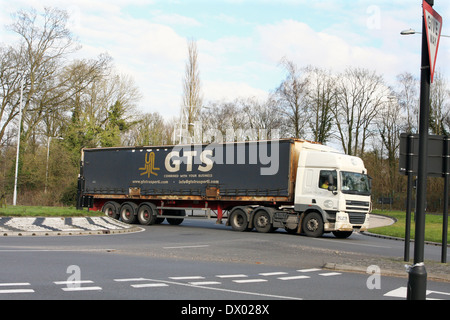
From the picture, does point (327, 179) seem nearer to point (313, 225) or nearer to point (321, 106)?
point (313, 225)

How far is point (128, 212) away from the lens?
27.7 metres

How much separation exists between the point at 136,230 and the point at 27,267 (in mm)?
13086

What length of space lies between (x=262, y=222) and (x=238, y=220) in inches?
53.3

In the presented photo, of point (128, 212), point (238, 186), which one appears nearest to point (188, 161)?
point (238, 186)

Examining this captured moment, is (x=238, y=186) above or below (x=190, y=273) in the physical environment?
above

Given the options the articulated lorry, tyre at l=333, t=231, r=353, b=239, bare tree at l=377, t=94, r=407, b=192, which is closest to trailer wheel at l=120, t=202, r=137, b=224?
the articulated lorry

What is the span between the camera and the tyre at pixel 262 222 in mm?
22734

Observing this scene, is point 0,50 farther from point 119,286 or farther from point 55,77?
point 119,286

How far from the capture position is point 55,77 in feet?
151

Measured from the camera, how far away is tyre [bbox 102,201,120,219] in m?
28.1

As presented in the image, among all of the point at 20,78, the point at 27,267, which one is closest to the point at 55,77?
the point at 20,78

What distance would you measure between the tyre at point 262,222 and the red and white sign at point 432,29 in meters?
16.1

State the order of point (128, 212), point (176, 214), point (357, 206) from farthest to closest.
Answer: point (128, 212)
point (176, 214)
point (357, 206)
